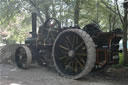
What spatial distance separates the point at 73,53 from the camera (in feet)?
15.1

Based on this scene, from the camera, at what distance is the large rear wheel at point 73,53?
405cm

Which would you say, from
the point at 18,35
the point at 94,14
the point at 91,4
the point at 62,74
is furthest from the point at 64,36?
the point at 18,35

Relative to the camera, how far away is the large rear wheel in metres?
4.05

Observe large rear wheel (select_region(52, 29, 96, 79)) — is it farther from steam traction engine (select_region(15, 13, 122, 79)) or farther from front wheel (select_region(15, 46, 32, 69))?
front wheel (select_region(15, 46, 32, 69))

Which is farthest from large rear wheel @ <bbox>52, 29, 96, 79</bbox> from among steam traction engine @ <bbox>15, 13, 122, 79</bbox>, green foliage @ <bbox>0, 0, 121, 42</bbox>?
green foliage @ <bbox>0, 0, 121, 42</bbox>

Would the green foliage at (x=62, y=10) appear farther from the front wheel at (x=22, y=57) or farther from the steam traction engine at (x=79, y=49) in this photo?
the front wheel at (x=22, y=57)

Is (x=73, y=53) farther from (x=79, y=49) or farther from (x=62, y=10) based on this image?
(x=62, y=10)

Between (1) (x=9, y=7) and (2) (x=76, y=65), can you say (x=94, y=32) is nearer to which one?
(2) (x=76, y=65)

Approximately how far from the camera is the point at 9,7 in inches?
375

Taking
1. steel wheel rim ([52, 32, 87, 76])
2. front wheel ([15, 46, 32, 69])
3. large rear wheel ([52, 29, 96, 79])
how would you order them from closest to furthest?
large rear wheel ([52, 29, 96, 79])
steel wheel rim ([52, 32, 87, 76])
front wheel ([15, 46, 32, 69])

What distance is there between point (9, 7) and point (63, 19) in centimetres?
358

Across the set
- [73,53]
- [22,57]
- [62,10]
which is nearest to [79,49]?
[73,53]

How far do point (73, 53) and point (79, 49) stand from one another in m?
0.22

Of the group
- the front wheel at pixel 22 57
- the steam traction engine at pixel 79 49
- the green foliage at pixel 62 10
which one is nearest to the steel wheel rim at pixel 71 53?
the steam traction engine at pixel 79 49
